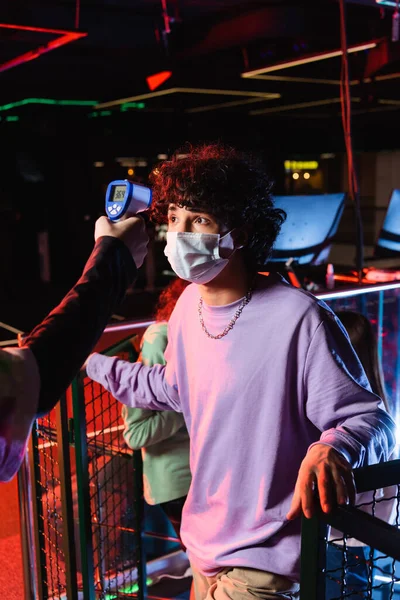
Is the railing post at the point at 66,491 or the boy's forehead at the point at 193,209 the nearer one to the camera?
the boy's forehead at the point at 193,209

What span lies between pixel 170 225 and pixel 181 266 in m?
0.14

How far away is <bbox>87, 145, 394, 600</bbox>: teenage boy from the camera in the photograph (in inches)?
56.7

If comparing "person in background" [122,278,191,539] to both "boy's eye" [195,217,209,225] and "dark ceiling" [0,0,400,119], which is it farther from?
"dark ceiling" [0,0,400,119]

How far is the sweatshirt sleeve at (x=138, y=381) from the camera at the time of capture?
1856mm

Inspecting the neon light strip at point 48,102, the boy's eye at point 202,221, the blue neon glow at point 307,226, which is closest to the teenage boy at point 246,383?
the boy's eye at point 202,221

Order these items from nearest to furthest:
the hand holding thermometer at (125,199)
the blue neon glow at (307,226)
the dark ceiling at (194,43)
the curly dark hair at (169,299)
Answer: the hand holding thermometer at (125,199) < the curly dark hair at (169,299) < the blue neon glow at (307,226) < the dark ceiling at (194,43)

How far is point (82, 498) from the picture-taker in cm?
206

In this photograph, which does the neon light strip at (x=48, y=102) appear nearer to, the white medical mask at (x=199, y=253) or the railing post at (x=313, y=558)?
the white medical mask at (x=199, y=253)

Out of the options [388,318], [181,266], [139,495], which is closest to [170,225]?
[181,266]

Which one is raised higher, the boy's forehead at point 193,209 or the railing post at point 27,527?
the boy's forehead at point 193,209

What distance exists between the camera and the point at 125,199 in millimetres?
1331

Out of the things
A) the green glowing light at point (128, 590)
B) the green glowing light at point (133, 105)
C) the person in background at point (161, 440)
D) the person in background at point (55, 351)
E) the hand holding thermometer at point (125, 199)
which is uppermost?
the green glowing light at point (133, 105)

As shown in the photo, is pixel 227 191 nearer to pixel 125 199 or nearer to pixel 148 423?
pixel 125 199

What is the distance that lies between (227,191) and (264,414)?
56 cm
